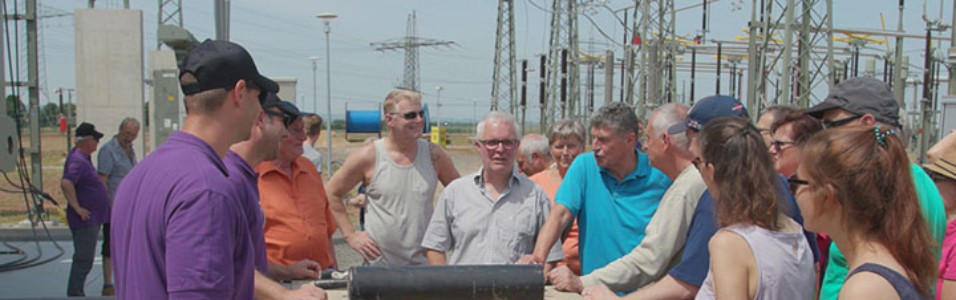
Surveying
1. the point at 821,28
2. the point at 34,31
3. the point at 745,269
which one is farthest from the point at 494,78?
the point at 745,269

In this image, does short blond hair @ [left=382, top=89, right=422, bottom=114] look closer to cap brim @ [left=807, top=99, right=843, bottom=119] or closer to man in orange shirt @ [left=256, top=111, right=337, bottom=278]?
man in orange shirt @ [left=256, top=111, right=337, bottom=278]

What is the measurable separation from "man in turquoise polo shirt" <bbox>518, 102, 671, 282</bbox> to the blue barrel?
1131 cm

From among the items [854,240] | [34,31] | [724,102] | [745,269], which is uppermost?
[34,31]

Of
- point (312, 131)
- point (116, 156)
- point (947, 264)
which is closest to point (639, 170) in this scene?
point (947, 264)

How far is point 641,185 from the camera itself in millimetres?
3779

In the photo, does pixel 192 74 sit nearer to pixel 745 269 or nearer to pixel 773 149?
pixel 745 269

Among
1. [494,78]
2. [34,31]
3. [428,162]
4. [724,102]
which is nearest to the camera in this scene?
[724,102]

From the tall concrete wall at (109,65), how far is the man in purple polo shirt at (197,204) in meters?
14.2

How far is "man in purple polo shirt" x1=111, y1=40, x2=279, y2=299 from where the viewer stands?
Answer: 5.87 feet

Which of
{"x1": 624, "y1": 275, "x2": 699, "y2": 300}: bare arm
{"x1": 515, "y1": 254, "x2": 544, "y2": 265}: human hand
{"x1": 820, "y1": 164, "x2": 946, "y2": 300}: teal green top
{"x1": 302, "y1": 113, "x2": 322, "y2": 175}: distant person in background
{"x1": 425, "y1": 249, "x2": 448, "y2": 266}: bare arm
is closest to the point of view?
{"x1": 820, "y1": 164, "x2": 946, "y2": 300}: teal green top

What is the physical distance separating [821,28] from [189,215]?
49.2ft

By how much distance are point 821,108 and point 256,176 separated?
241 cm

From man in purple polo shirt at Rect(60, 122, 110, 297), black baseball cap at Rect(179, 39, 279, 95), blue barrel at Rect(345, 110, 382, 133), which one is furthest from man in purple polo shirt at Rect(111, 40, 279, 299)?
blue barrel at Rect(345, 110, 382, 133)

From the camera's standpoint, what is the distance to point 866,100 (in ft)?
10.7
